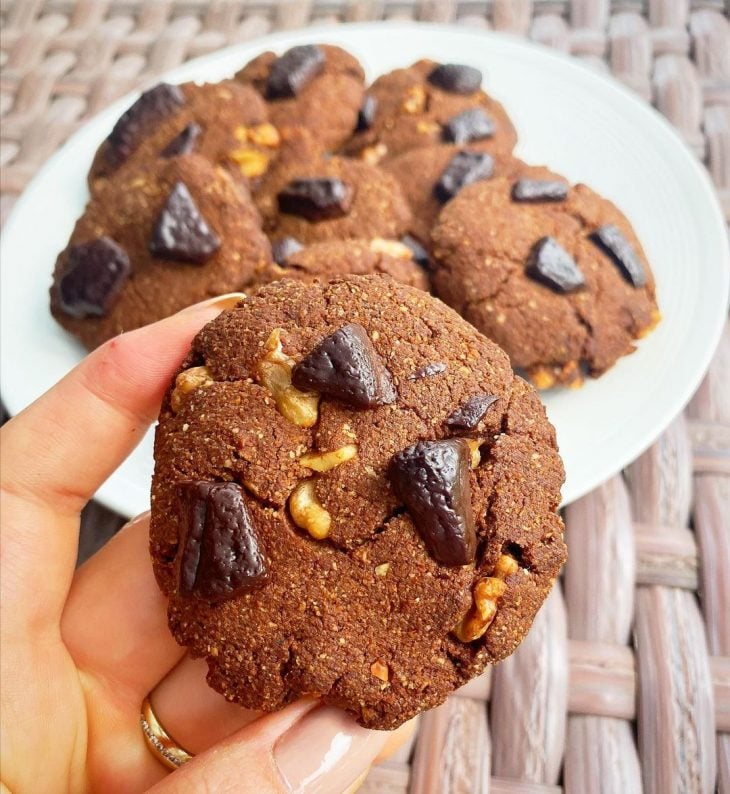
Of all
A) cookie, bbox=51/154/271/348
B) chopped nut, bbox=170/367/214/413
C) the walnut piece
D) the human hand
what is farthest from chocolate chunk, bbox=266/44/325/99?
the walnut piece

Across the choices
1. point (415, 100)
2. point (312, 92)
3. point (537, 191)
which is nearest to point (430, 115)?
point (415, 100)

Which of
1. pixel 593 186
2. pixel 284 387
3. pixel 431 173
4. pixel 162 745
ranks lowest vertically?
pixel 162 745

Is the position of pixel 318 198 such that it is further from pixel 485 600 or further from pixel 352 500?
pixel 485 600

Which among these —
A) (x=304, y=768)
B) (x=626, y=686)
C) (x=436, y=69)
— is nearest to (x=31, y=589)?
(x=304, y=768)

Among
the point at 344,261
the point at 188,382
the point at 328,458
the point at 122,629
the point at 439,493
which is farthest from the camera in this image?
Answer: the point at 344,261

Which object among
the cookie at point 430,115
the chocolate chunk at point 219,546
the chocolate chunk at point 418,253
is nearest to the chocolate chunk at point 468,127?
the cookie at point 430,115

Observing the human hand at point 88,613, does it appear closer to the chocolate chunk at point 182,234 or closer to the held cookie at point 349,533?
the held cookie at point 349,533

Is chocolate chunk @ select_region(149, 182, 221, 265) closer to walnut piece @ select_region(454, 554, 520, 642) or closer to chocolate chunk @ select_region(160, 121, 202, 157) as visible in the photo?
chocolate chunk @ select_region(160, 121, 202, 157)
